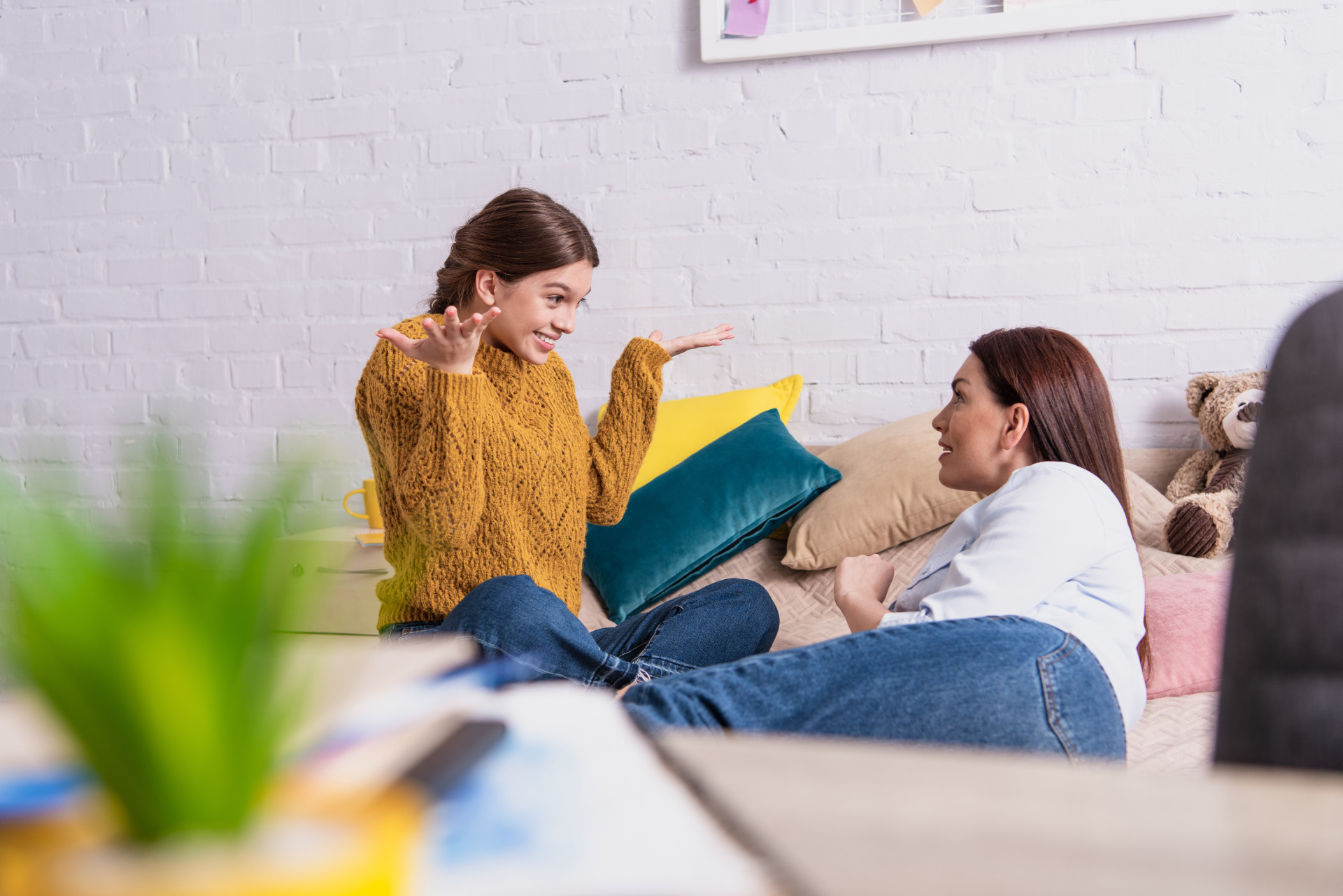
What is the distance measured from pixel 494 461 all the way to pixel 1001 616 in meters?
0.80

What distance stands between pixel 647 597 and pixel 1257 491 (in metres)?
1.44

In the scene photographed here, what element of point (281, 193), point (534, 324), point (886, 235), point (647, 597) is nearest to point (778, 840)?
point (534, 324)

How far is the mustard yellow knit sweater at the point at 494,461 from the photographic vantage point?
1.34 m

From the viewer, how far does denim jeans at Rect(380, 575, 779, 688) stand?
1.27 meters

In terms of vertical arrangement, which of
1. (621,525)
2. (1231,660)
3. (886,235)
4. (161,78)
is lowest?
(621,525)

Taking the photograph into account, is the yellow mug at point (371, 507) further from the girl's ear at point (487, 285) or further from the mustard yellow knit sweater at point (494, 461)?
the girl's ear at point (487, 285)

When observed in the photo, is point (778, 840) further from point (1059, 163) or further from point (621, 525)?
point (1059, 163)

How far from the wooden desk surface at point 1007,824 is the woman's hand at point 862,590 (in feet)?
3.04

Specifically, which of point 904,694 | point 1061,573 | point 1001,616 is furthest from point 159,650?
point 1061,573

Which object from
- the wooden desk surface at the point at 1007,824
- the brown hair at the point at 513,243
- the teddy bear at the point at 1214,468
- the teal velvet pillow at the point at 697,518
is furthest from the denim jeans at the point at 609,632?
the wooden desk surface at the point at 1007,824

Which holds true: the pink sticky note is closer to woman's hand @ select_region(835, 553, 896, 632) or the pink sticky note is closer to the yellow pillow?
the yellow pillow

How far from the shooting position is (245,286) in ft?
8.45

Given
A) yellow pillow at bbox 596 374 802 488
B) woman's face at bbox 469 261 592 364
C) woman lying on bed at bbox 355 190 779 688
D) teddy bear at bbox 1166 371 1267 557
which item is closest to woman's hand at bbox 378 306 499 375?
woman lying on bed at bbox 355 190 779 688

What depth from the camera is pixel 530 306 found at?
1556 mm
